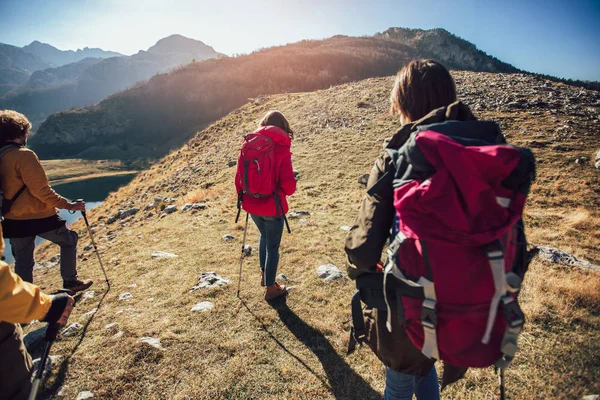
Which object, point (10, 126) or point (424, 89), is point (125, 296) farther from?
point (424, 89)

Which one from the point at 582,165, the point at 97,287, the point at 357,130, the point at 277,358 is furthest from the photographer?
the point at 357,130

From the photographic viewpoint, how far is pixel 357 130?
53.7ft

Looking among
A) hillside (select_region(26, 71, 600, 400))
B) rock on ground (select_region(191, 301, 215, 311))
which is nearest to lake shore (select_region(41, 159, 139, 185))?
hillside (select_region(26, 71, 600, 400))

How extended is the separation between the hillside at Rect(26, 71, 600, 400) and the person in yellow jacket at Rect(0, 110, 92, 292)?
1.39 m

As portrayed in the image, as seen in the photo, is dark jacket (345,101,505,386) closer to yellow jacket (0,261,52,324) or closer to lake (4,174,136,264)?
yellow jacket (0,261,52,324)

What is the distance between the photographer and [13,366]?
80.6 inches

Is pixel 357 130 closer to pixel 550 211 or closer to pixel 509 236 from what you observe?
pixel 550 211

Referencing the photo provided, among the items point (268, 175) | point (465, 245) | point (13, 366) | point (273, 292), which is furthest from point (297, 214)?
point (465, 245)

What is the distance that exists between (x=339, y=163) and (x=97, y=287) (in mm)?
10071

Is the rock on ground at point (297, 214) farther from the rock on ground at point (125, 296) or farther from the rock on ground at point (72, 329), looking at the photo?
the rock on ground at point (72, 329)

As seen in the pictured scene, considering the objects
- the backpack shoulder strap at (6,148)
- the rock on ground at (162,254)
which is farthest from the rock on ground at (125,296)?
the backpack shoulder strap at (6,148)

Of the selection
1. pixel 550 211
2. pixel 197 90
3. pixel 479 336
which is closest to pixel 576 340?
pixel 479 336

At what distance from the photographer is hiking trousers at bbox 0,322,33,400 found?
1.97m

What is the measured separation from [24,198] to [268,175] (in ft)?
11.5
